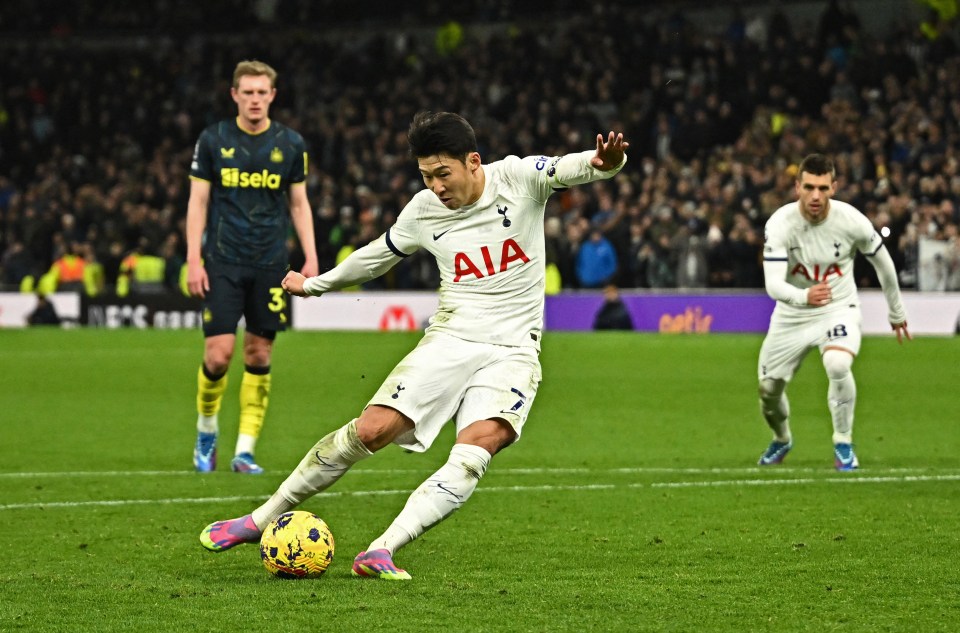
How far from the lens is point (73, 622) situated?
5.25 metres

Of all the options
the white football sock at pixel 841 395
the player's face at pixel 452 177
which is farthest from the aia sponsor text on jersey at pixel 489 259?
the white football sock at pixel 841 395

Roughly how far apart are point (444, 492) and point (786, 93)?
2326 centimetres

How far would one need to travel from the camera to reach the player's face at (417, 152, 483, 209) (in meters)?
6.09

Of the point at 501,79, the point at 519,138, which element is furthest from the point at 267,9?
the point at 519,138

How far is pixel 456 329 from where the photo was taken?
6.35 metres

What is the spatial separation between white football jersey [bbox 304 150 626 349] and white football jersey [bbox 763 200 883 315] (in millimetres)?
4013

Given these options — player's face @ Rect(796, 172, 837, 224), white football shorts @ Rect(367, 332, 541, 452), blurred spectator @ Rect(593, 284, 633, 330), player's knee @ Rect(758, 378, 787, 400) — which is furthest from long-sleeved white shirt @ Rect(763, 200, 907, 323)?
blurred spectator @ Rect(593, 284, 633, 330)

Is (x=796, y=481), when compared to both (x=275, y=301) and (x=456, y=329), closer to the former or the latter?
(x=275, y=301)

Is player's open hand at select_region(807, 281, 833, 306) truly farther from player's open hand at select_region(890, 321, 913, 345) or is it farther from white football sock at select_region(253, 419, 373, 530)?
white football sock at select_region(253, 419, 373, 530)

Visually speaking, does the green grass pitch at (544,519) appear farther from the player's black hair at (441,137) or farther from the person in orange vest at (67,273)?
the person in orange vest at (67,273)

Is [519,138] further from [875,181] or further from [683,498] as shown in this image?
[683,498]

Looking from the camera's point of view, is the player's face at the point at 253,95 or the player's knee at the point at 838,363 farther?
the player's knee at the point at 838,363

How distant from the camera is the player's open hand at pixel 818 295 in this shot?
9375mm

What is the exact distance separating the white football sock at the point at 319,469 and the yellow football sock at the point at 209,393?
3.36 m
